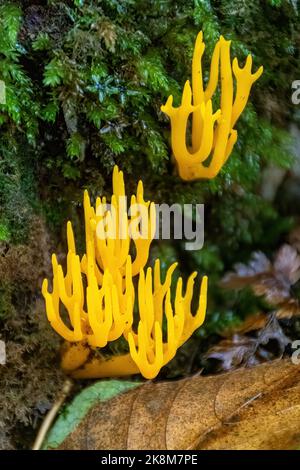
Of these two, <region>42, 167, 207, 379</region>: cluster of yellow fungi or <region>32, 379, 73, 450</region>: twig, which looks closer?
<region>42, 167, 207, 379</region>: cluster of yellow fungi

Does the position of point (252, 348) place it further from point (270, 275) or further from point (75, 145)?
point (75, 145)

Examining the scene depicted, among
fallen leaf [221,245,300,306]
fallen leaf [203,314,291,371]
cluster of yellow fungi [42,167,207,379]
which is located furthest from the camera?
fallen leaf [221,245,300,306]

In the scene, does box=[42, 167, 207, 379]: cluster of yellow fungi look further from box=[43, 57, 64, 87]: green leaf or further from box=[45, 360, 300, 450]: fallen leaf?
box=[43, 57, 64, 87]: green leaf

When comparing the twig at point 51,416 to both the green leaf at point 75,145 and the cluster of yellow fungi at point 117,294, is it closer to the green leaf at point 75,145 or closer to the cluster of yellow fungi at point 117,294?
the cluster of yellow fungi at point 117,294

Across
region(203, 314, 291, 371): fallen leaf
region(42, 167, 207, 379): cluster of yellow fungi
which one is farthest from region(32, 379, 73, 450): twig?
region(203, 314, 291, 371): fallen leaf

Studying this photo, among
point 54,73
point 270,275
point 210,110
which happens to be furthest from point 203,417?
point 54,73

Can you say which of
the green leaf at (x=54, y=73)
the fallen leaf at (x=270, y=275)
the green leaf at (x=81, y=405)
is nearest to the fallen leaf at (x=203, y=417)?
the green leaf at (x=81, y=405)

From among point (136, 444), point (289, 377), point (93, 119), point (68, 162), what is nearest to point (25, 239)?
point (68, 162)

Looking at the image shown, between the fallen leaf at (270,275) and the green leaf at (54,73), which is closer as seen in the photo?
the green leaf at (54,73)
